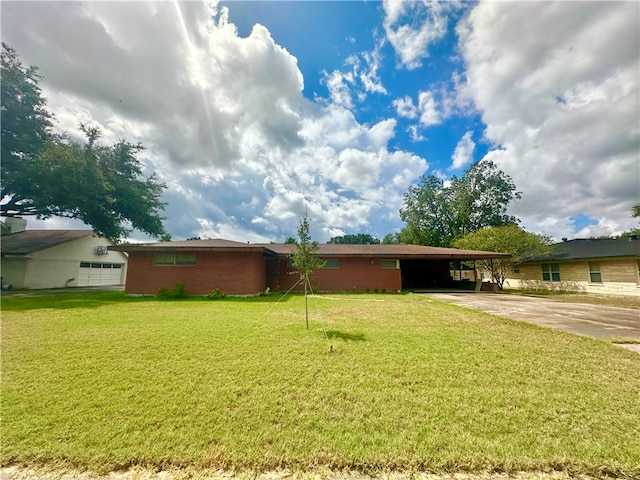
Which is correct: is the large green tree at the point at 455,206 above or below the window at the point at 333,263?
above

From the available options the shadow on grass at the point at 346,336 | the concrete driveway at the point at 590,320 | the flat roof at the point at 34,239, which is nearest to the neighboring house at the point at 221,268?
the concrete driveway at the point at 590,320

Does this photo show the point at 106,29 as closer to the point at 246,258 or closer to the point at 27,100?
the point at 246,258

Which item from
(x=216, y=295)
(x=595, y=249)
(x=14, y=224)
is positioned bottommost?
(x=216, y=295)

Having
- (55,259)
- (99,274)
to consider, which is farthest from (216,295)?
(99,274)

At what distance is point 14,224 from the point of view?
21.4 metres

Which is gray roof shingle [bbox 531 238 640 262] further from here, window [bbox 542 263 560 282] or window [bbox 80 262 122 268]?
window [bbox 80 262 122 268]

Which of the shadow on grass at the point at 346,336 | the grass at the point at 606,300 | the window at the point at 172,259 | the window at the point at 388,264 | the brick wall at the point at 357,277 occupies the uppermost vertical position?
the window at the point at 172,259

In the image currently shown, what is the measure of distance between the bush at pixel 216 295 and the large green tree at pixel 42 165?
1148cm

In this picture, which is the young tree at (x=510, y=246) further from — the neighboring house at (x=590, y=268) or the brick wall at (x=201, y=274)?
the brick wall at (x=201, y=274)

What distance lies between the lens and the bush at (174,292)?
1313 centimetres

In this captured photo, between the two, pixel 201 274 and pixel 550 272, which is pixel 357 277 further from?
pixel 550 272

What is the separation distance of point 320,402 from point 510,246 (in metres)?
21.9

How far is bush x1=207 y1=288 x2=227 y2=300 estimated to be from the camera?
42.0 feet

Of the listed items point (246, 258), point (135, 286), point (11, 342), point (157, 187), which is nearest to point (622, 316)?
point (246, 258)
